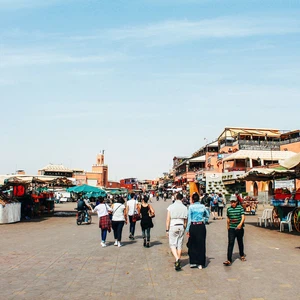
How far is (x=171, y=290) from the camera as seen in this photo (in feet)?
21.1

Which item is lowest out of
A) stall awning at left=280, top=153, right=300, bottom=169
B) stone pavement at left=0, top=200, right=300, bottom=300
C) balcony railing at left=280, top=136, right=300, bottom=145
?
stone pavement at left=0, top=200, right=300, bottom=300

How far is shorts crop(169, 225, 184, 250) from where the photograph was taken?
856 centimetres

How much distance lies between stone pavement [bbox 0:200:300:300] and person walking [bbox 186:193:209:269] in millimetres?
225

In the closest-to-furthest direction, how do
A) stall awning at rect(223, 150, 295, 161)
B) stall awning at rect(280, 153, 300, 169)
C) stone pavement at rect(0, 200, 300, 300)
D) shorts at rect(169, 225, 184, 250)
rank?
stone pavement at rect(0, 200, 300, 300) → shorts at rect(169, 225, 184, 250) → stall awning at rect(280, 153, 300, 169) → stall awning at rect(223, 150, 295, 161)

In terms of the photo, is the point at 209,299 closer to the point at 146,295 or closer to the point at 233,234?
the point at 146,295

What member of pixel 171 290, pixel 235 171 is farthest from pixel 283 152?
pixel 171 290

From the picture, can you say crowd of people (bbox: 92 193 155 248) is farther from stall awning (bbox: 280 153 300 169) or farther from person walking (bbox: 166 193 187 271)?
stall awning (bbox: 280 153 300 169)

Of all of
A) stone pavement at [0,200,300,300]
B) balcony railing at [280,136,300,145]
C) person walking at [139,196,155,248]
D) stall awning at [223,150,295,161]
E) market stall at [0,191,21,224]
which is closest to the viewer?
stone pavement at [0,200,300,300]

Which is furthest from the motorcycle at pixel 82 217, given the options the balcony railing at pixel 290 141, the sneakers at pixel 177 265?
the balcony railing at pixel 290 141

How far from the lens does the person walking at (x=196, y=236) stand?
8.42 m

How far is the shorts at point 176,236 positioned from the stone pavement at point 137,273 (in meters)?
0.50

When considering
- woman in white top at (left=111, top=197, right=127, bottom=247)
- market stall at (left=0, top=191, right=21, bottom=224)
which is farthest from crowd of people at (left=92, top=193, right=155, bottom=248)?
market stall at (left=0, top=191, right=21, bottom=224)

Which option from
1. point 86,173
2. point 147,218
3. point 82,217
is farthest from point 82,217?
point 86,173

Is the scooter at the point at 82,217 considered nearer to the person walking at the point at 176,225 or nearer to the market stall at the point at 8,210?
the market stall at the point at 8,210
